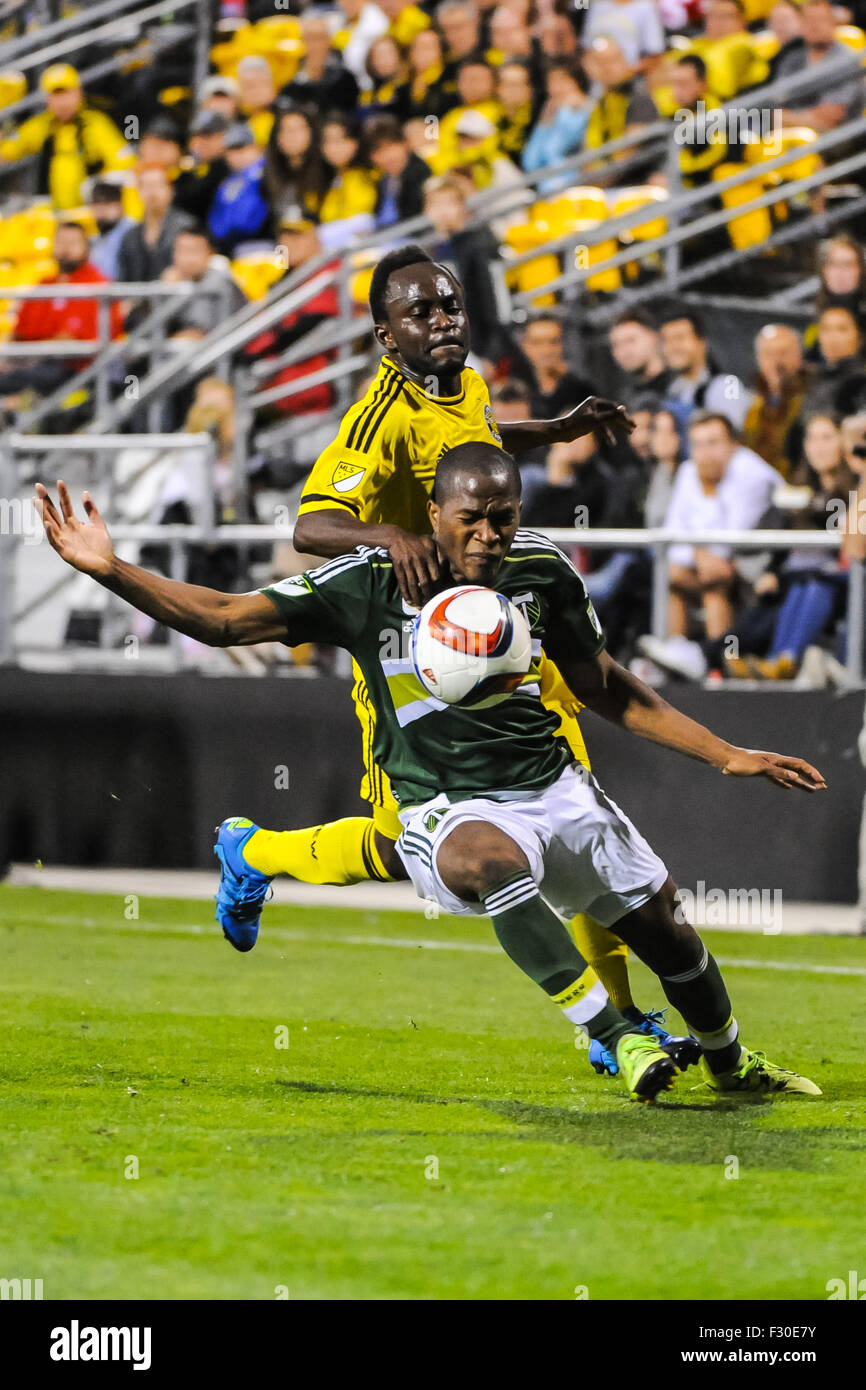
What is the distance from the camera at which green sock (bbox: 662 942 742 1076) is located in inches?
225

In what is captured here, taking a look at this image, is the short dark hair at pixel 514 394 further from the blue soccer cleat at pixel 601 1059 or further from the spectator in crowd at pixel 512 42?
the blue soccer cleat at pixel 601 1059

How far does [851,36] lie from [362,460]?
10111 millimetres

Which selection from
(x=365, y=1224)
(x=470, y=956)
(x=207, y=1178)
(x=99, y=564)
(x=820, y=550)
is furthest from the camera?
(x=820, y=550)

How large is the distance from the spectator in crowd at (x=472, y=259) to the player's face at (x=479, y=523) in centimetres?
780

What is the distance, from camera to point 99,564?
5.40 metres

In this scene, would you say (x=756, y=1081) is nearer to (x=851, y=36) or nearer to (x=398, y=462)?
(x=398, y=462)

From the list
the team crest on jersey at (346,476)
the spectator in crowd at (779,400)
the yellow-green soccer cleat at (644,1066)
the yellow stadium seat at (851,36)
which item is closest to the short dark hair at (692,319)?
the spectator in crowd at (779,400)

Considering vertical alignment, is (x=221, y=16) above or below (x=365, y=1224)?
above

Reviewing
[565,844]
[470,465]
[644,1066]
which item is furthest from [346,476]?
[644,1066]

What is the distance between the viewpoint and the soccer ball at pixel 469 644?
17.7 ft
